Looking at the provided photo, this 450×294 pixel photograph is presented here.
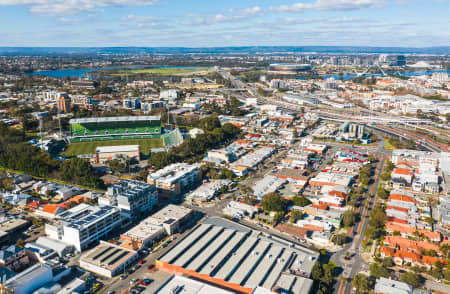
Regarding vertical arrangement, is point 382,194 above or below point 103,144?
below

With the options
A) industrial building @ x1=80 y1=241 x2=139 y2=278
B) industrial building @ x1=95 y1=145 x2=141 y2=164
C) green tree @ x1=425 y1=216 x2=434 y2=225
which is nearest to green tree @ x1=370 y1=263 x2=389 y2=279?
green tree @ x1=425 y1=216 x2=434 y2=225

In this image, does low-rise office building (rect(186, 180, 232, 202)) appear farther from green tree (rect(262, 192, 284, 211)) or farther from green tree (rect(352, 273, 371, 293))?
green tree (rect(352, 273, 371, 293))

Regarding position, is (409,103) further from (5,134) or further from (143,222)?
(5,134)

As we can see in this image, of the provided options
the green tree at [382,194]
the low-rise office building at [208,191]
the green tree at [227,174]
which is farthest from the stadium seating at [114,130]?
the green tree at [382,194]

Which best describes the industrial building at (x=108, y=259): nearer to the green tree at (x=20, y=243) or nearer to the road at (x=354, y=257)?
the green tree at (x=20, y=243)

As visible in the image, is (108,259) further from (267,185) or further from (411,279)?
(411,279)

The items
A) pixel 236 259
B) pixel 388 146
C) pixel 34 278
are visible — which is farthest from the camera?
pixel 388 146

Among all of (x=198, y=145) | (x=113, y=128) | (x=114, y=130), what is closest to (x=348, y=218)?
(x=198, y=145)

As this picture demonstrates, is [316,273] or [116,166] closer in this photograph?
[316,273]
